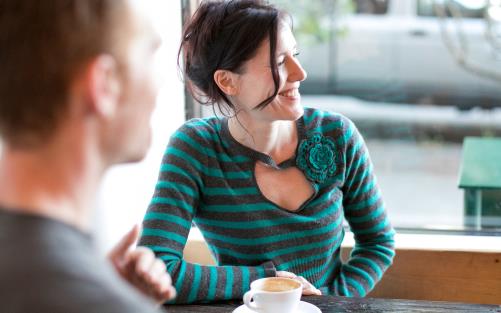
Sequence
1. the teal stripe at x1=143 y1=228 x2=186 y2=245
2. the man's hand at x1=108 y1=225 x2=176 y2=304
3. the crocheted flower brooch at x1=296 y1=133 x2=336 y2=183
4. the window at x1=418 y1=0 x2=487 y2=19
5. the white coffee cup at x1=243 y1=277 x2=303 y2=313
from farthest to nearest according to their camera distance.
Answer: the window at x1=418 y1=0 x2=487 y2=19 → the crocheted flower brooch at x1=296 y1=133 x2=336 y2=183 → the teal stripe at x1=143 y1=228 x2=186 y2=245 → the white coffee cup at x1=243 y1=277 x2=303 y2=313 → the man's hand at x1=108 y1=225 x2=176 y2=304

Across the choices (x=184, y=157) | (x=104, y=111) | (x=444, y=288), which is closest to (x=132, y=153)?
(x=104, y=111)

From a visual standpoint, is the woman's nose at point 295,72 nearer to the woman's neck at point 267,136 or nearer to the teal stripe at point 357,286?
the woman's neck at point 267,136

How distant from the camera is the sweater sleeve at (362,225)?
1755 millimetres

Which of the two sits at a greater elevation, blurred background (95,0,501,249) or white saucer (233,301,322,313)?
blurred background (95,0,501,249)

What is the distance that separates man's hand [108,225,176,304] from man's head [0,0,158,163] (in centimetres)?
34

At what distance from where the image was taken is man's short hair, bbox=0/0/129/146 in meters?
0.63

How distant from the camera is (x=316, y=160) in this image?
5.65 feet

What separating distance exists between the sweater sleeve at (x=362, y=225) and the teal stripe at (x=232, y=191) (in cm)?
25

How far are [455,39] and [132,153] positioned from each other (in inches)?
65.6

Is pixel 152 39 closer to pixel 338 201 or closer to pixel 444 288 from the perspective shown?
pixel 338 201

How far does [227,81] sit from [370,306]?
0.65m

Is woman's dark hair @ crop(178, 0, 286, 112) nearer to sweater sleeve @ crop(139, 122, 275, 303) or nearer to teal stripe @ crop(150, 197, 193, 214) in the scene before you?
sweater sleeve @ crop(139, 122, 275, 303)

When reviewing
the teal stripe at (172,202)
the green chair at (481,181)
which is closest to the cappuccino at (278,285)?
the teal stripe at (172,202)

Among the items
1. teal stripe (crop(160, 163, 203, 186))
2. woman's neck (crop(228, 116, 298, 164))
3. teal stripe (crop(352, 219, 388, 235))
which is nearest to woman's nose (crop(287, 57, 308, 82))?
woman's neck (crop(228, 116, 298, 164))
